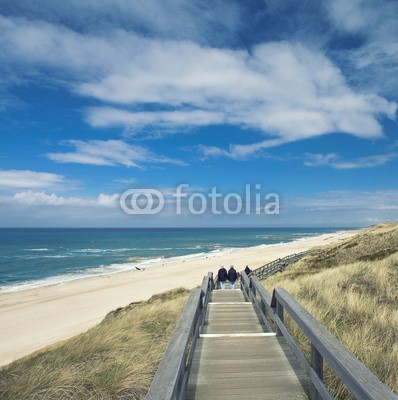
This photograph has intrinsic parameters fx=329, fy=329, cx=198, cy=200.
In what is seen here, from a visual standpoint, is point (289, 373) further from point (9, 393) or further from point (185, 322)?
point (9, 393)

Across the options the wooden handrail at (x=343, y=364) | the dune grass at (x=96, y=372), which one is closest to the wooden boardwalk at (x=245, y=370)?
the wooden handrail at (x=343, y=364)

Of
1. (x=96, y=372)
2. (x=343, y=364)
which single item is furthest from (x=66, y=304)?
(x=343, y=364)

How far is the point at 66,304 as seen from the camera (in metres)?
27.7

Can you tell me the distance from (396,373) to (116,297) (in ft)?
94.2

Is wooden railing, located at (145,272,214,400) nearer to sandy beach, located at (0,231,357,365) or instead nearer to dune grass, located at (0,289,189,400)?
dune grass, located at (0,289,189,400)

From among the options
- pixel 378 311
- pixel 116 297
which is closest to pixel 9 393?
pixel 378 311

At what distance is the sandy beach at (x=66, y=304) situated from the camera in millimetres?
19266

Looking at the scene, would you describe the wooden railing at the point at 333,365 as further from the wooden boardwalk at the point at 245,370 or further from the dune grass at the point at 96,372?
the dune grass at the point at 96,372

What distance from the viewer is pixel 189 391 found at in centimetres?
380

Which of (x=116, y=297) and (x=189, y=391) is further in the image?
(x=116, y=297)

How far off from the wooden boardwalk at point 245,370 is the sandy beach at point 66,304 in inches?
543

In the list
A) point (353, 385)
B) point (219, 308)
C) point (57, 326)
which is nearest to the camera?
point (353, 385)

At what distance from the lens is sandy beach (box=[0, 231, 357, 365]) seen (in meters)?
19.3

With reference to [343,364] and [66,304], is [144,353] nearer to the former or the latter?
[343,364]
